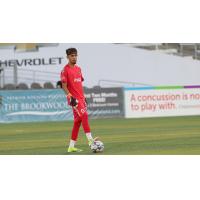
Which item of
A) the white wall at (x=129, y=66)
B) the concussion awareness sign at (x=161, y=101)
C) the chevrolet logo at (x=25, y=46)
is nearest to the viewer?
the concussion awareness sign at (x=161, y=101)

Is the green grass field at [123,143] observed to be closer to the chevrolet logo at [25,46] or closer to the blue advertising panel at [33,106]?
the blue advertising panel at [33,106]

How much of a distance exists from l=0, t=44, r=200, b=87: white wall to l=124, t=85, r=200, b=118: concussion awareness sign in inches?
267

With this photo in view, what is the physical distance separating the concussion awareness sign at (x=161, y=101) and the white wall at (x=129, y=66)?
22.3 feet

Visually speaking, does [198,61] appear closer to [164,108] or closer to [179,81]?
[179,81]

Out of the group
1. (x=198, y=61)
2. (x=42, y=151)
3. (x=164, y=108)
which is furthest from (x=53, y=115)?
(x=42, y=151)

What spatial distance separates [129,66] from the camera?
134ft

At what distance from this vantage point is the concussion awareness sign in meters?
32.6

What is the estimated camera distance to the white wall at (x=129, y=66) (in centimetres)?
4038

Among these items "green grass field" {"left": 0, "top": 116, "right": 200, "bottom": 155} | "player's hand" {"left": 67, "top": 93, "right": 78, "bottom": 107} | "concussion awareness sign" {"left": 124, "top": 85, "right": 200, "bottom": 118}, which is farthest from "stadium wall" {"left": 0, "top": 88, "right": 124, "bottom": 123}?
"player's hand" {"left": 67, "top": 93, "right": 78, "bottom": 107}

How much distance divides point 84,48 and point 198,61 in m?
6.64

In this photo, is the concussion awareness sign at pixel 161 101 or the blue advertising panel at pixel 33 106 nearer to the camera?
the blue advertising panel at pixel 33 106

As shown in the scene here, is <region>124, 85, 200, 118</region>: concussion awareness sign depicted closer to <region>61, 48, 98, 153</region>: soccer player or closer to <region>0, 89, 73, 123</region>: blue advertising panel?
<region>0, 89, 73, 123</region>: blue advertising panel

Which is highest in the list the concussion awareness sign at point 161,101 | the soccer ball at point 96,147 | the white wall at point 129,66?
the white wall at point 129,66

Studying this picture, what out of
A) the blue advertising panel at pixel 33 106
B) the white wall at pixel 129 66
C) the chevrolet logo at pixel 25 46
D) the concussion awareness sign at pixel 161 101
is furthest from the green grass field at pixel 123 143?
the chevrolet logo at pixel 25 46
